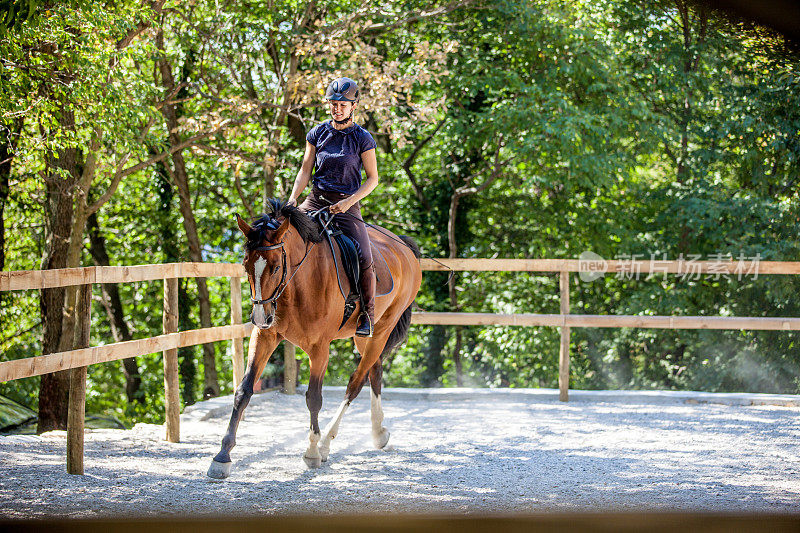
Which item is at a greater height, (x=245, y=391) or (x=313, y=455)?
(x=245, y=391)

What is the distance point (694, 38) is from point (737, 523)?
1188 centimetres

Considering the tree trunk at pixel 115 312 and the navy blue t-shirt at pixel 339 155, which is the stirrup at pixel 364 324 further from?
Result: the tree trunk at pixel 115 312

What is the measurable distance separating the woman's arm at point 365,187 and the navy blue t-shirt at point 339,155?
0.15 feet

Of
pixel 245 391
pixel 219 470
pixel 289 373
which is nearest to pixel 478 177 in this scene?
pixel 289 373

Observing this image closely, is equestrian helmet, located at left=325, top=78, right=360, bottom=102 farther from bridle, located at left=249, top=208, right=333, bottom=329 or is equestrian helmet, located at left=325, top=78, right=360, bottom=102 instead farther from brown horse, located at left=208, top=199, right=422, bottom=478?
→ bridle, located at left=249, top=208, right=333, bottom=329

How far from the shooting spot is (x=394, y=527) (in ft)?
2.76

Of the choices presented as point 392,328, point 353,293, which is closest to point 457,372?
point 392,328

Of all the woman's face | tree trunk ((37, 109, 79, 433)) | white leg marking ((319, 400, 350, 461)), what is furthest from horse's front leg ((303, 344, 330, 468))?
tree trunk ((37, 109, 79, 433))

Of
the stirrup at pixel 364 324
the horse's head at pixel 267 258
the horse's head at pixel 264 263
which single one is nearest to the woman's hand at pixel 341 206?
the horse's head at pixel 267 258

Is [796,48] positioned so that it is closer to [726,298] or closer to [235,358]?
[235,358]

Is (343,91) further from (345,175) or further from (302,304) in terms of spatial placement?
(302,304)

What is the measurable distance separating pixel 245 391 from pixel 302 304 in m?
0.64

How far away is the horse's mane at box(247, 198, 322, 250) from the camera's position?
4.36 metres

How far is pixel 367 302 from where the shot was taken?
518 centimetres
